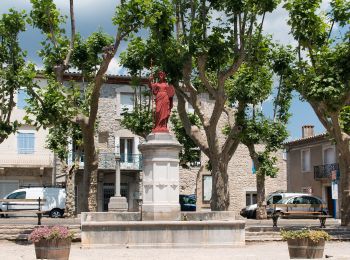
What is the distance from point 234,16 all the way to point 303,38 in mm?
2372

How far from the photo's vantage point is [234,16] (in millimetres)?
20453

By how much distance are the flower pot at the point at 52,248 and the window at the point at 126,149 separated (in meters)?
27.5

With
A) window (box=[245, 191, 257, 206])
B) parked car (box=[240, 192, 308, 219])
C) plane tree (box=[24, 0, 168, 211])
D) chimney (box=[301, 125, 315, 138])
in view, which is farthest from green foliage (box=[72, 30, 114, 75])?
chimney (box=[301, 125, 315, 138])

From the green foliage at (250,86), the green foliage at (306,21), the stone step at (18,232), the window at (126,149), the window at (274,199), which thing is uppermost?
the green foliage at (306,21)

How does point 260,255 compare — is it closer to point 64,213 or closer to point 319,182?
point 64,213

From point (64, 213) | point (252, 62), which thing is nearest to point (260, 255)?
point (252, 62)

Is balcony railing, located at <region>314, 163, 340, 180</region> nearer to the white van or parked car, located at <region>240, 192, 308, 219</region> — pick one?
parked car, located at <region>240, 192, 308, 219</region>

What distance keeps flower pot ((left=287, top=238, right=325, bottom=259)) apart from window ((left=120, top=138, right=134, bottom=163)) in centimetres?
2802

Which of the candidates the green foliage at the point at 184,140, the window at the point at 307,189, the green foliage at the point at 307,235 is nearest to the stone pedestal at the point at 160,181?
the green foliage at the point at 307,235

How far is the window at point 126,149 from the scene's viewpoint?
130ft

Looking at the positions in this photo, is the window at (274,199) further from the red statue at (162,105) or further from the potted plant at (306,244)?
the potted plant at (306,244)

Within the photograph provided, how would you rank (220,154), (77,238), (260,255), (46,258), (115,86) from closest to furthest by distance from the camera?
(46,258), (260,255), (77,238), (220,154), (115,86)

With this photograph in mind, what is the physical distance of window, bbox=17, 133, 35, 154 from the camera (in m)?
38.7

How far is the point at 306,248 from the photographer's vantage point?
1177cm
